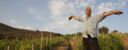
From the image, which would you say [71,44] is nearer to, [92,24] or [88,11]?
[92,24]

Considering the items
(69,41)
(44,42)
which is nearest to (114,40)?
(69,41)

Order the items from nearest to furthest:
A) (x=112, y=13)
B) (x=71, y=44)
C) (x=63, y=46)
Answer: (x=112, y=13) → (x=71, y=44) → (x=63, y=46)

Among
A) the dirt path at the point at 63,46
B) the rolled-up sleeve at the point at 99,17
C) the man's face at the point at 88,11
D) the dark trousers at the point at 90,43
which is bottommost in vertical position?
the dark trousers at the point at 90,43

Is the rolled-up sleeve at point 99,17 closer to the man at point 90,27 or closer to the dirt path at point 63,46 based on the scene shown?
the man at point 90,27

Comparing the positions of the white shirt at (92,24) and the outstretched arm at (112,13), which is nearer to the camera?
the outstretched arm at (112,13)

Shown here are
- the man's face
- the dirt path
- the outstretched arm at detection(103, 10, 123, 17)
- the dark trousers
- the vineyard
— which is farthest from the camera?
the dirt path

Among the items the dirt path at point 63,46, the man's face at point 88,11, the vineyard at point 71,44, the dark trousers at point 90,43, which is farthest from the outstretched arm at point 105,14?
the dirt path at point 63,46

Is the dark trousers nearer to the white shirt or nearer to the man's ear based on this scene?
the white shirt

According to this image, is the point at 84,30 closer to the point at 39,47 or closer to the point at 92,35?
the point at 92,35

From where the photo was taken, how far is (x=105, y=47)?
46.3 feet

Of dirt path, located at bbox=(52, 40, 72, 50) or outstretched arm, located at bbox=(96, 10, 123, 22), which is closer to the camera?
outstretched arm, located at bbox=(96, 10, 123, 22)

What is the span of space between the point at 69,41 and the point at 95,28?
11311 millimetres

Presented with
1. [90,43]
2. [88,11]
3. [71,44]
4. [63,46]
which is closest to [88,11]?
[88,11]

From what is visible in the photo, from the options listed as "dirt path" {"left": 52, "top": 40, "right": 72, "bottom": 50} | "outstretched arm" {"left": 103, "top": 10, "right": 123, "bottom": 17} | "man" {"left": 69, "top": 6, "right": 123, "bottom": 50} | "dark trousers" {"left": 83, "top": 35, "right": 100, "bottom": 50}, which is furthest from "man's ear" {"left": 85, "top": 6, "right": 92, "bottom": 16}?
"dirt path" {"left": 52, "top": 40, "right": 72, "bottom": 50}
